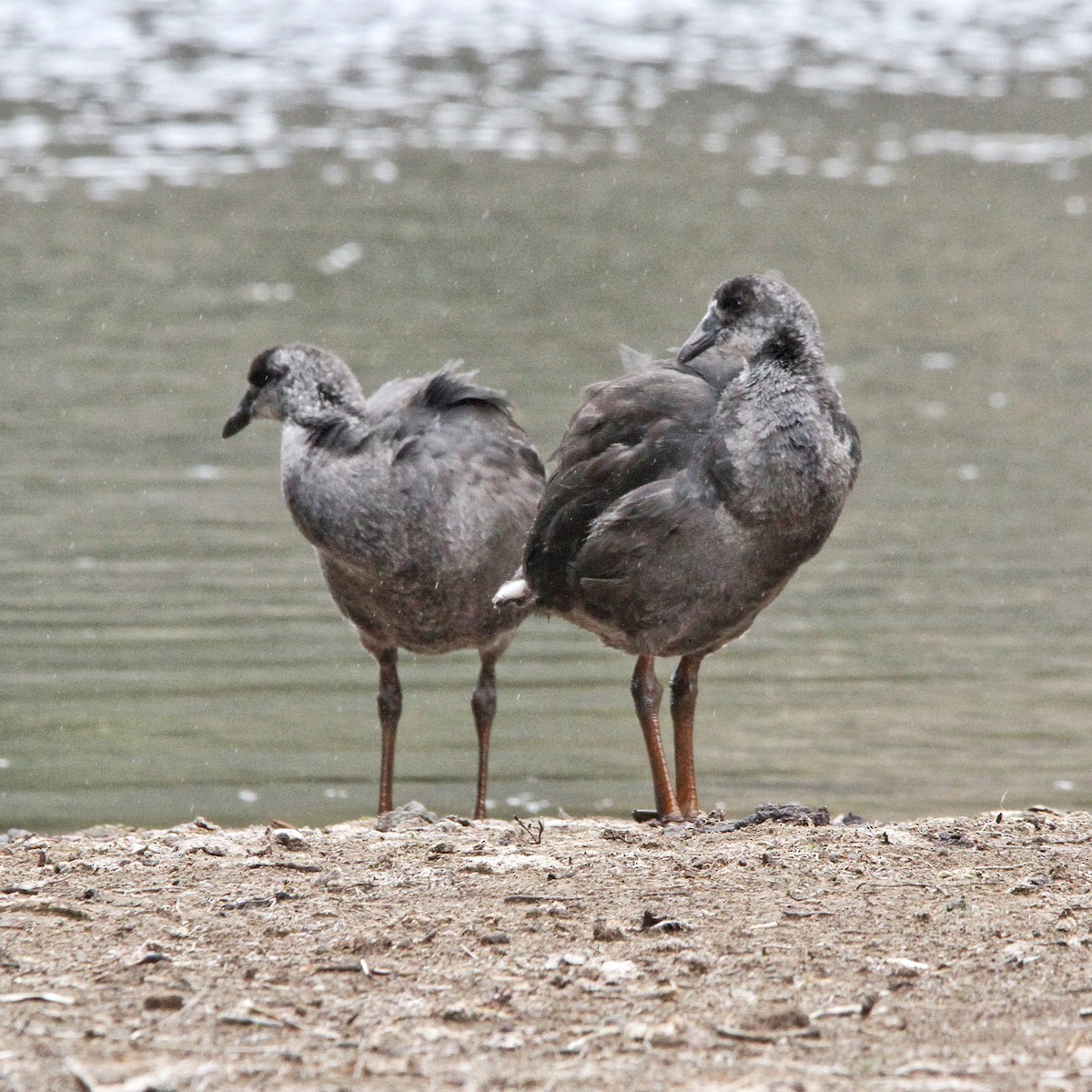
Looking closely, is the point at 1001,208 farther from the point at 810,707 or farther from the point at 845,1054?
the point at 845,1054

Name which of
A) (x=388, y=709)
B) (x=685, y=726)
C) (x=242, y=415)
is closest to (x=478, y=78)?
(x=242, y=415)

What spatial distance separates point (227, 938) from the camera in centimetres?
600

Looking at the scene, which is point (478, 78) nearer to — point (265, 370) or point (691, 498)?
point (265, 370)

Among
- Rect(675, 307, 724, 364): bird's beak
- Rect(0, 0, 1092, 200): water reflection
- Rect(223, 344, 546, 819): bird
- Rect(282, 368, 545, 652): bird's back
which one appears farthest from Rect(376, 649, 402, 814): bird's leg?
Rect(0, 0, 1092, 200): water reflection

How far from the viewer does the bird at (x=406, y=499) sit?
9.10 metres

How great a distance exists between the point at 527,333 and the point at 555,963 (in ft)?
54.7

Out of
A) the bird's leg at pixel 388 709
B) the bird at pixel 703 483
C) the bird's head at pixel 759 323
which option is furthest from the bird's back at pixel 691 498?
the bird's leg at pixel 388 709

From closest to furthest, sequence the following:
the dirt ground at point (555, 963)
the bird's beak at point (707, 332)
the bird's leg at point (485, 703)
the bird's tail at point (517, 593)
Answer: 1. the dirt ground at point (555, 963)
2. the bird's beak at point (707, 332)
3. the bird's tail at point (517, 593)
4. the bird's leg at point (485, 703)

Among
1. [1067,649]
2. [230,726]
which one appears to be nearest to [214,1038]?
[230,726]

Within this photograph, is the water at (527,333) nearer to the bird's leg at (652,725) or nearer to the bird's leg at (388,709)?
the bird's leg at (388,709)

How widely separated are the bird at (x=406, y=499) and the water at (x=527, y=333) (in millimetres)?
1038

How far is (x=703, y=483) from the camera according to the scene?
7.97 m

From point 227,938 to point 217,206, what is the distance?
952 inches

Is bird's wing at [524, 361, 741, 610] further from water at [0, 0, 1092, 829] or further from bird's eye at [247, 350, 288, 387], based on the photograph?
water at [0, 0, 1092, 829]
